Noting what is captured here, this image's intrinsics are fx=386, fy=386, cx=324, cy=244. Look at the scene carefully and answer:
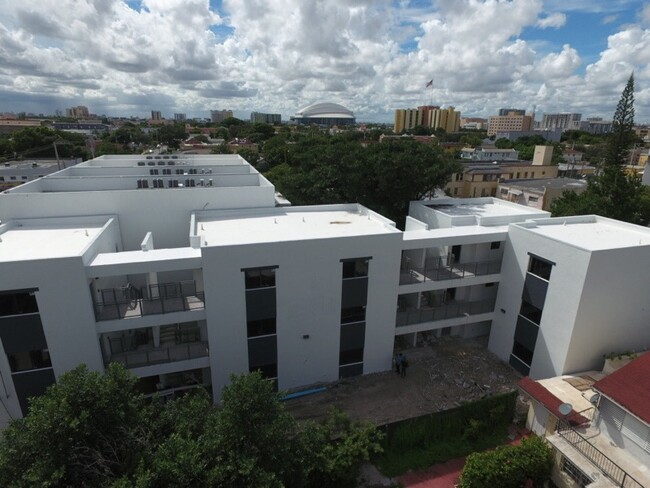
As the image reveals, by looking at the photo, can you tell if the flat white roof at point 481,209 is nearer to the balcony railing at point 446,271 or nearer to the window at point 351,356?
the balcony railing at point 446,271

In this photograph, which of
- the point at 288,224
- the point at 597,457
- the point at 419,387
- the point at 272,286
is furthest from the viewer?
the point at 288,224

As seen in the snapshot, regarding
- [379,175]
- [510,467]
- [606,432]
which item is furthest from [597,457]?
[379,175]

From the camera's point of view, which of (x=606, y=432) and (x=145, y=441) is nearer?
(x=145, y=441)

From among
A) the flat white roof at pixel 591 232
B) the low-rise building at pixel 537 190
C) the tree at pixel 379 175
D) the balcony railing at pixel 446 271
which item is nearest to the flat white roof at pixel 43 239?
the balcony railing at pixel 446 271

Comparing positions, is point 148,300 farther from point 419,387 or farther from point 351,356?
point 419,387

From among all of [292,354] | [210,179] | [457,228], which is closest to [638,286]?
[457,228]

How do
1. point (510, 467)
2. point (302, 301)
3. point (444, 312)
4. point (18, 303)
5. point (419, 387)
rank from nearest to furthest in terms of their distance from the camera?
1. point (510, 467)
2. point (18, 303)
3. point (302, 301)
4. point (419, 387)
5. point (444, 312)

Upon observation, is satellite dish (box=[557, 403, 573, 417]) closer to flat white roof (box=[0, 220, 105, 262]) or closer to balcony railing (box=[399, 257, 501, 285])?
balcony railing (box=[399, 257, 501, 285])

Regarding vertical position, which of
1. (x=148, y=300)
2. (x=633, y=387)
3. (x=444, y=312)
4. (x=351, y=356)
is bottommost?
(x=351, y=356)
